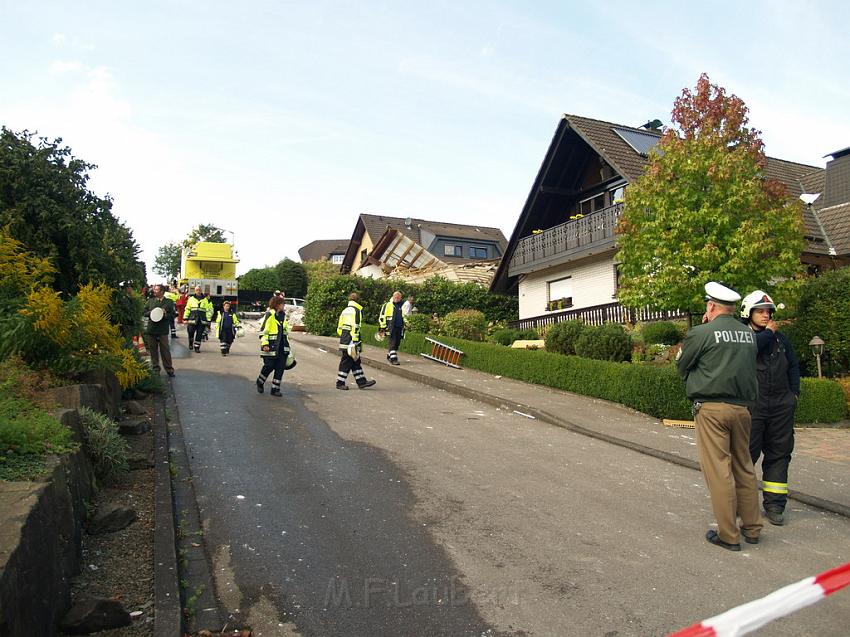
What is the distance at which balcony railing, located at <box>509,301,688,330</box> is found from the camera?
1998 cm

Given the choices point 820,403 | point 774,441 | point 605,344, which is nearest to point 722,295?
point 774,441

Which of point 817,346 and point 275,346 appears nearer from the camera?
point 275,346

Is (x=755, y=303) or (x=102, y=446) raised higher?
(x=755, y=303)

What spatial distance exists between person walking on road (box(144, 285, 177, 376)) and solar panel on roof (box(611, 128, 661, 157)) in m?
16.4

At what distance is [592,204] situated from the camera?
2577 cm

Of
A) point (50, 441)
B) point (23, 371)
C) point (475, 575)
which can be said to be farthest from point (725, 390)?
point (23, 371)

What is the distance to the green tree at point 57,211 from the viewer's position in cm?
878

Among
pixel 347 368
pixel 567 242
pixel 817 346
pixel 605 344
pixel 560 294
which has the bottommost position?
pixel 347 368

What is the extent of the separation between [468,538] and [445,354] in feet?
44.2

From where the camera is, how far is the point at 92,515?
513 cm

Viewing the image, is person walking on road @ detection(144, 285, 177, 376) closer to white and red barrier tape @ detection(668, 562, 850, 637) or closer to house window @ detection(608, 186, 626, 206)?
white and red barrier tape @ detection(668, 562, 850, 637)

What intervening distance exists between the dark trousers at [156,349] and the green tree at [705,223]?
9.19m

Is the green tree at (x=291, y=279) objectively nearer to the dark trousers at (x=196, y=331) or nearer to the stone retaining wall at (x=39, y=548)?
the dark trousers at (x=196, y=331)

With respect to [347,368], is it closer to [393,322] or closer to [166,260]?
[393,322]
